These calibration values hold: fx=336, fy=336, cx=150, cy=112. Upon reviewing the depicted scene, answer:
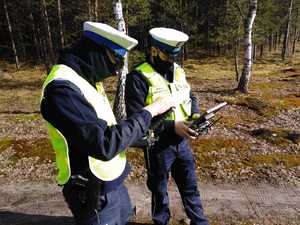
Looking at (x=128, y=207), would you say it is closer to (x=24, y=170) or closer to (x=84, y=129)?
(x=84, y=129)

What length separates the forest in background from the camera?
23.2 metres

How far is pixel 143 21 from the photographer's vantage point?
31.1 meters

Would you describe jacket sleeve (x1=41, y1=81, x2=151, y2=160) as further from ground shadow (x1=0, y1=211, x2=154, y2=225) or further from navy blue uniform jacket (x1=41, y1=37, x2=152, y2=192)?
ground shadow (x1=0, y1=211, x2=154, y2=225)

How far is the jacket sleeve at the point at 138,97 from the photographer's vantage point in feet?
13.0

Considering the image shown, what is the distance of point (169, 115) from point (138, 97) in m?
0.43

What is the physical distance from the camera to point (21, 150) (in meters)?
8.24

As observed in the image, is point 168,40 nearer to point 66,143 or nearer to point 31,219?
point 66,143

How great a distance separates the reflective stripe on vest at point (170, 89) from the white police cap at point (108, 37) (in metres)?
1.42

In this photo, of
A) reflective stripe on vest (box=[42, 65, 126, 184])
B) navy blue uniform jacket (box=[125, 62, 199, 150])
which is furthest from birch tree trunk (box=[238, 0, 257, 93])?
reflective stripe on vest (box=[42, 65, 126, 184])

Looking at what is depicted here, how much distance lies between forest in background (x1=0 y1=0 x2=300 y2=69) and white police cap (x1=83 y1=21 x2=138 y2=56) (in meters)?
18.3

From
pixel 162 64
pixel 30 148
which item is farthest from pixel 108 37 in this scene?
pixel 30 148

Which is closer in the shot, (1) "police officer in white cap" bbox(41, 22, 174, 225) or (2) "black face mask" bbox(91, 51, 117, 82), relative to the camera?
(1) "police officer in white cap" bbox(41, 22, 174, 225)

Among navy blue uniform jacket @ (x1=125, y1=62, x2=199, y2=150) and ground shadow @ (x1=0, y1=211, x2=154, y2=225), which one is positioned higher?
navy blue uniform jacket @ (x1=125, y1=62, x2=199, y2=150)

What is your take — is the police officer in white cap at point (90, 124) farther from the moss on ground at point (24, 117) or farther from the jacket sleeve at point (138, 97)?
the moss on ground at point (24, 117)
